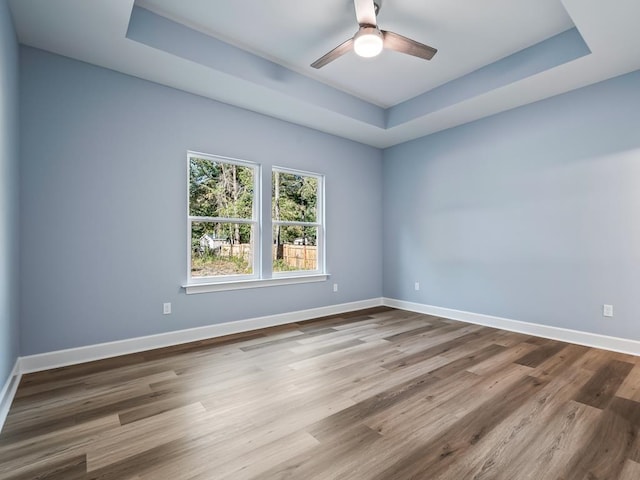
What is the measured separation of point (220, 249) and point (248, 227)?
18.6 inches

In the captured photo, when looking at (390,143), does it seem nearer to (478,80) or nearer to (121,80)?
(478,80)

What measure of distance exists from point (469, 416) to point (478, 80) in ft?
11.3

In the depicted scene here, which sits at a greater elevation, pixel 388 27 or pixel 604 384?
pixel 388 27

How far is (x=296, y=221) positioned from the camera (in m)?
4.69

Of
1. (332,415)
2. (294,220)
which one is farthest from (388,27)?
(332,415)

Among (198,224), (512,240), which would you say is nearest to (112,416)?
(198,224)

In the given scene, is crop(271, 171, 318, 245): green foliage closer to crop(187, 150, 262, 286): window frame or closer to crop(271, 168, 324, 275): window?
crop(271, 168, 324, 275): window

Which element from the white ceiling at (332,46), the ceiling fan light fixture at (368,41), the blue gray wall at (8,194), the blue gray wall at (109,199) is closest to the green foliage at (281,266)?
the blue gray wall at (109,199)

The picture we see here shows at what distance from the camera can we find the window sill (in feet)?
11.9

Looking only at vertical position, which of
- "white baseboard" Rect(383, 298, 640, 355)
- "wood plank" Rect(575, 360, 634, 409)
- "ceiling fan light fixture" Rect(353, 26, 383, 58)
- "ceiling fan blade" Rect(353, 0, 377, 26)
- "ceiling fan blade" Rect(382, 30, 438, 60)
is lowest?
"wood plank" Rect(575, 360, 634, 409)

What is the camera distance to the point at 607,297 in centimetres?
337

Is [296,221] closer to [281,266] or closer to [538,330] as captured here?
[281,266]

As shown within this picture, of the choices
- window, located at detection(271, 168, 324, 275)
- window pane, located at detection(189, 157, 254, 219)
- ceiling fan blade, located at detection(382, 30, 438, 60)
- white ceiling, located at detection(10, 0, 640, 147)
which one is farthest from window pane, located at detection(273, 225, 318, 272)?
ceiling fan blade, located at detection(382, 30, 438, 60)

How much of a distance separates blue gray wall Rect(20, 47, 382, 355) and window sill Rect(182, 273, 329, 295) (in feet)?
0.25
